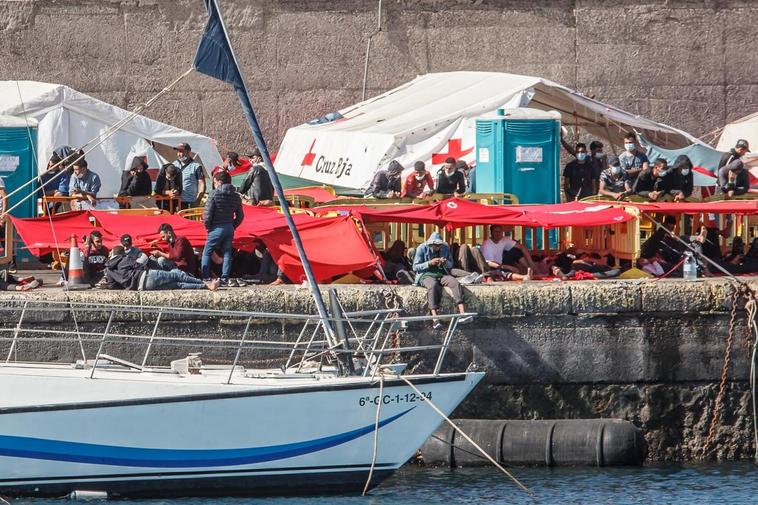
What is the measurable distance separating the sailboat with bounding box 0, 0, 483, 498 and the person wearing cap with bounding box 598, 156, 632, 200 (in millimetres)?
6224

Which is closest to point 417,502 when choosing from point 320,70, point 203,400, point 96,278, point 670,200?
point 203,400

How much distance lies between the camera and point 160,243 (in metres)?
17.5

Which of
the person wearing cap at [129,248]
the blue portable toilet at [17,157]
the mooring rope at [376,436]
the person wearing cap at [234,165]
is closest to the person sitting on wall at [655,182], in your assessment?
the person wearing cap at [234,165]

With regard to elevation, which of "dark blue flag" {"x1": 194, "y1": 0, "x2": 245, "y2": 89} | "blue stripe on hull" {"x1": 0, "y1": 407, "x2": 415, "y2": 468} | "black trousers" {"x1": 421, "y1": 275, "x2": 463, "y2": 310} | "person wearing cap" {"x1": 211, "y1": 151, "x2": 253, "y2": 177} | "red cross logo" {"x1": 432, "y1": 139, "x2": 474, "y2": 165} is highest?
"dark blue flag" {"x1": 194, "y1": 0, "x2": 245, "y2": 89}

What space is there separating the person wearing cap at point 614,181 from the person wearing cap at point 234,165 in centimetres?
461

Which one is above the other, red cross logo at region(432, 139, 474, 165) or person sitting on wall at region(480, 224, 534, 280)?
red cross logo at region(432, 139, 474, 165)

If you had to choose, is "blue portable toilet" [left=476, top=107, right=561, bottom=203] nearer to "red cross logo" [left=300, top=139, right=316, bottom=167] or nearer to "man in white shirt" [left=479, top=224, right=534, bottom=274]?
"man in white shirt" [left=479, top=224, right=534, bottom=274]

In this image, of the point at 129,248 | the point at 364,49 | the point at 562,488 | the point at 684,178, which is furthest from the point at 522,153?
the point at 562,488

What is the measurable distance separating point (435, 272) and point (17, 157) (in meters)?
6.34

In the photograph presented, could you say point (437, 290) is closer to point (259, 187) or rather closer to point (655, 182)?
point (259, 187)

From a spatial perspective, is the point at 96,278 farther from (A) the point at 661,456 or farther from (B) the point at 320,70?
(B) the point at 320,70

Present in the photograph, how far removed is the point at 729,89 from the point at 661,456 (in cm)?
951

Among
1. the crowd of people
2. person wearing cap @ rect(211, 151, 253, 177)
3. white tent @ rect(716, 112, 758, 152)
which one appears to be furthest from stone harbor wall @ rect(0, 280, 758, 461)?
white tent @ rect(716, 112, 758, 152)

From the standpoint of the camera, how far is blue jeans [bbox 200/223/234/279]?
17203mm
